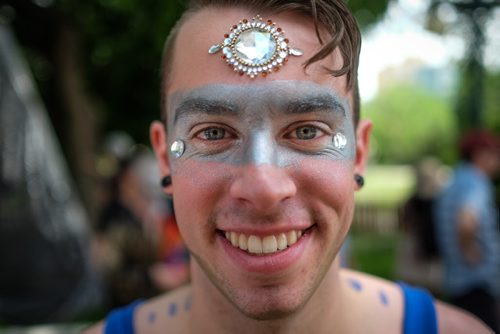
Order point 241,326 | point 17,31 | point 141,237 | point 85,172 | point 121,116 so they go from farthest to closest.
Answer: point 121,116
point 17,31
point 85,172
point 141,237
point 241,326

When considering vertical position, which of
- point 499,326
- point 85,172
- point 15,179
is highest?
point 15,179

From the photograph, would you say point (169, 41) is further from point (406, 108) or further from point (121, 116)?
point (406, 108)

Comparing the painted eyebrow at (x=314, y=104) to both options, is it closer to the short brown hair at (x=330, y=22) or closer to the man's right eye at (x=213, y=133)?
the short brown hair at (x=330, y=22)

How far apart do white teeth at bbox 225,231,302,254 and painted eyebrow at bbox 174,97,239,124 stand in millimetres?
337

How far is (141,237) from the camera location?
14.3 feet

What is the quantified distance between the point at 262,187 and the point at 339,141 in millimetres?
305

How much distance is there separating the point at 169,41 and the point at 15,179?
15.4ft

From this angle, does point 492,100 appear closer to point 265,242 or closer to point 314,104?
point 314,104

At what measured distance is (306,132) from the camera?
1577 millimetres

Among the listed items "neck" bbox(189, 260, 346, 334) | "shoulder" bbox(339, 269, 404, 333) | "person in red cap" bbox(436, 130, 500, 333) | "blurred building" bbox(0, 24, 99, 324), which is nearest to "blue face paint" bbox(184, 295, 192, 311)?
"neck" bbox(189, 260, 346, 334)

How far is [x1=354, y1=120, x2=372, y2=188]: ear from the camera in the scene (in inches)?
72.4

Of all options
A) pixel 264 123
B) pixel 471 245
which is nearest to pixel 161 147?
pixel 264 123

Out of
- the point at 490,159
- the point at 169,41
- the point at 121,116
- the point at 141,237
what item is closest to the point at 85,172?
the point at 121,116

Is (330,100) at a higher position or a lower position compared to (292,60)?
lower
